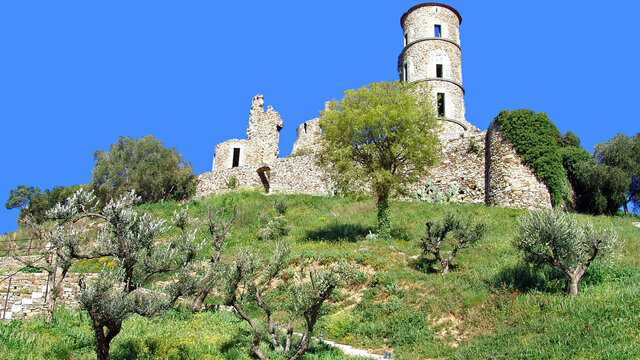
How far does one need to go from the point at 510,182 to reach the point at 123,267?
17.5 metres

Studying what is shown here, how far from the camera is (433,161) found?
63.0ft

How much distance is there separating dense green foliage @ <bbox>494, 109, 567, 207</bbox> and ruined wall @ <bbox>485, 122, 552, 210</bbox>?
0.26 metres

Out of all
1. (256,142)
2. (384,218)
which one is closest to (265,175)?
(256,142)

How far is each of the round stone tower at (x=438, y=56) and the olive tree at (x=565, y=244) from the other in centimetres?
1822

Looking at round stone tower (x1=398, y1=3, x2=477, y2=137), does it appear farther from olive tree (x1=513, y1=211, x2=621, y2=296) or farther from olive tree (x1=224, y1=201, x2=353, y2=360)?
olive tree (x1=224, y1=201, x2=353, y2=360)

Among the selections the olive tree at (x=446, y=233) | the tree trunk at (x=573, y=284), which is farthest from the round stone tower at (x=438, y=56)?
the tree trunk at (x=573, y=284)

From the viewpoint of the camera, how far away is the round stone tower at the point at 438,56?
3031 centimetres

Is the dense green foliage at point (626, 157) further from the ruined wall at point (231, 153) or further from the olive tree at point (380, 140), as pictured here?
the ruined wall at point (231, 153)

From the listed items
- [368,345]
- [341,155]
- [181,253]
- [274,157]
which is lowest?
[368,345]

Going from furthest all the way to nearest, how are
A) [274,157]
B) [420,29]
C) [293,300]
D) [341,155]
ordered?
[274,157]
[420,29]
[341,155]
[293,300]

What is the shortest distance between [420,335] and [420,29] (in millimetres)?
24660

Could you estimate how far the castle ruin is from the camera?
2192 centimetres

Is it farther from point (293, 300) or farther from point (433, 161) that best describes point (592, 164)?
point (293, 300)

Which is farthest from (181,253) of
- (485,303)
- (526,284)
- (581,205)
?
(581,205)
